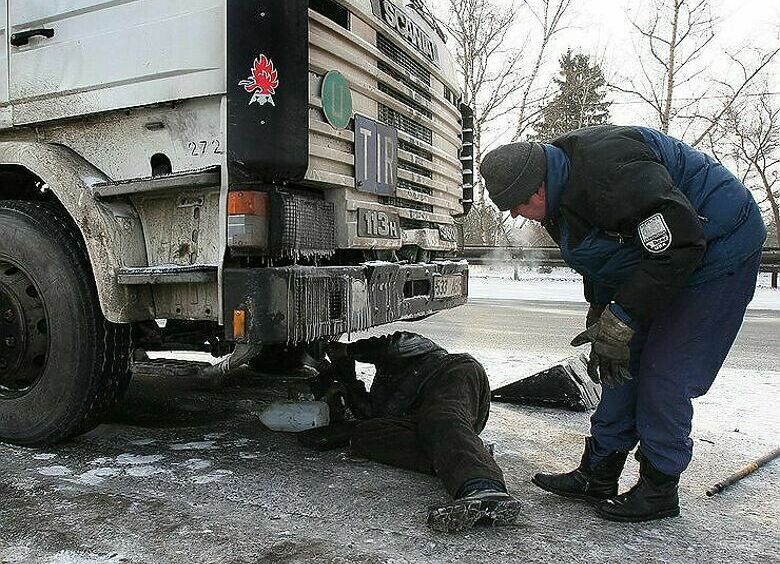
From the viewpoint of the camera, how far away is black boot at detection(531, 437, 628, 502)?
2764 millimetres

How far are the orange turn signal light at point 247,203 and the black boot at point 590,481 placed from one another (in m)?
1.51

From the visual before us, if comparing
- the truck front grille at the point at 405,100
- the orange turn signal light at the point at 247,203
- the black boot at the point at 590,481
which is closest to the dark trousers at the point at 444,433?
the black boot at the point at 590,481

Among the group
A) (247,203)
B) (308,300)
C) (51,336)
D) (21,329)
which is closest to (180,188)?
(247,203)

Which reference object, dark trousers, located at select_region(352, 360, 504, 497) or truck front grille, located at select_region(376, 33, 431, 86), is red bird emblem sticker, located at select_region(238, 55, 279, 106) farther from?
dark trousers, located at select_region(352, 360, 504, 497)

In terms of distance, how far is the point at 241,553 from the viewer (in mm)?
2184

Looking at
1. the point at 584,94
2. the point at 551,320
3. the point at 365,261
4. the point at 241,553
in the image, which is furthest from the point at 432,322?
the point at 584,94

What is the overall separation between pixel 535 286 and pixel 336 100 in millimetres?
15807

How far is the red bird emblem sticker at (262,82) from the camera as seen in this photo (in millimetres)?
2725

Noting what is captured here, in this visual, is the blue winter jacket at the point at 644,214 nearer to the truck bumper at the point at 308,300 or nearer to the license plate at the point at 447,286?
the truck bumper at the point at 308,300

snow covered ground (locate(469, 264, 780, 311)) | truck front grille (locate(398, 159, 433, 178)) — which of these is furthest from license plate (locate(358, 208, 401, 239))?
snow covered ground (locate(469, 264, 780, 311))

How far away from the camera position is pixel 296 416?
349cm

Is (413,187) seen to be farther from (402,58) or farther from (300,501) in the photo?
(300,501)

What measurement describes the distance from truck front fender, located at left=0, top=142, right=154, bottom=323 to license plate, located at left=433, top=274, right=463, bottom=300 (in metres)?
1.56

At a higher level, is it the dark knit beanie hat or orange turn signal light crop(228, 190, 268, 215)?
the dark knit beanie hat
